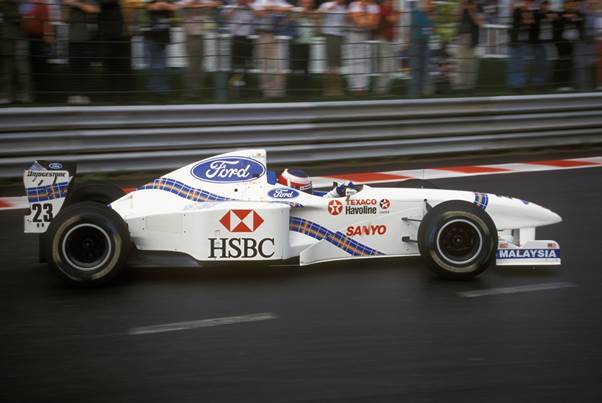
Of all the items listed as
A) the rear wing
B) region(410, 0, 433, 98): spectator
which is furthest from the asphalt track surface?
region(410, 0, 433, 98): spectator

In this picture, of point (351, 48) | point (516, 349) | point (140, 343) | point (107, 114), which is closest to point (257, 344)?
point (140, 343)

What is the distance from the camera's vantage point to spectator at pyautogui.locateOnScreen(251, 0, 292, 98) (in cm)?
1008

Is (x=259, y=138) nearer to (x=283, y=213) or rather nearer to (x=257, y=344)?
(x=283, y=213)

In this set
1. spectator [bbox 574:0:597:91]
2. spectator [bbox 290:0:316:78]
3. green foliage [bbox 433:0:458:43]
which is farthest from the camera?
spectator [bbox 574:0:597:91]

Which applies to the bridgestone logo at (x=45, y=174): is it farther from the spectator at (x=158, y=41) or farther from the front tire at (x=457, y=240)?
the spectator at (x=158, y=41)

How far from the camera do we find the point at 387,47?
35.1 feet

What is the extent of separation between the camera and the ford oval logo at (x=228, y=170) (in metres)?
6.28

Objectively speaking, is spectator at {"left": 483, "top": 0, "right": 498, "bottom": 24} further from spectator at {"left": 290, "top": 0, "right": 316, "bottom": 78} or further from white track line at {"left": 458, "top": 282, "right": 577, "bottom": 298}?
white track line at {"left": 458, "top": 282, "right": 577, "bottom": 298}

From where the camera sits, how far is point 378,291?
19.4ft

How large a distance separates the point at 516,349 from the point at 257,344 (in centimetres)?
145

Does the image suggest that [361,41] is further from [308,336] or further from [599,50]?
[308,336]

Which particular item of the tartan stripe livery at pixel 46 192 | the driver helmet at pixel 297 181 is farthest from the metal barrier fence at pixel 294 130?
the driver helmet at pixel 297 181

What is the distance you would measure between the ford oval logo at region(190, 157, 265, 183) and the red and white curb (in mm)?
3107

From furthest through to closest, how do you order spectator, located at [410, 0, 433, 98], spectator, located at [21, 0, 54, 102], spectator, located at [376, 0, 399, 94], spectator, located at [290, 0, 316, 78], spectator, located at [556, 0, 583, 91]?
spectator, located at [556, 0, 583, 91]
spectator, located at [410, 0, 433, 98]
spectator, located at [376, 0, 399, 94]
spectator, located at [290, 0, 316, 78]
spectator, located at [21, 0, 54, 102]
